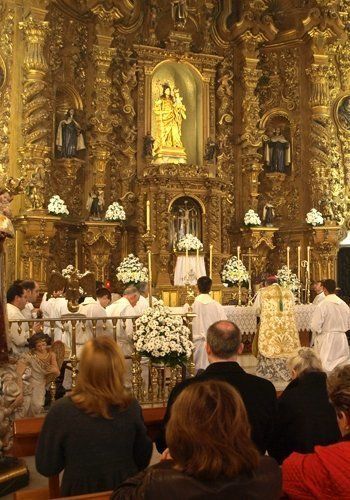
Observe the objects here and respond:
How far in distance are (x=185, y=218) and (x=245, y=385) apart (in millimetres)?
15717

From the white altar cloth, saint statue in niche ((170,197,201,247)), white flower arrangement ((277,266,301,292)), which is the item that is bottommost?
white flower arrangement ((277,266,301,292))

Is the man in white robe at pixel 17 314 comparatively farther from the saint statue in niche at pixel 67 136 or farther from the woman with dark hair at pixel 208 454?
the saint statue in niche at pixel 67 136

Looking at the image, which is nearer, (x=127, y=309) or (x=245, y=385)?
(x=245, y=385)

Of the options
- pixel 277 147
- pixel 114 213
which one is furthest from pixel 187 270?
pixel 277 147

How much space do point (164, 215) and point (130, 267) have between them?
2680 millimetres

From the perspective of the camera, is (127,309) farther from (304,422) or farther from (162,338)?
(304,422)

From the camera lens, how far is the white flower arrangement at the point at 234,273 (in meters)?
17.9

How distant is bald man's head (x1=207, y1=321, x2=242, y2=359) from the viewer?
4.39m

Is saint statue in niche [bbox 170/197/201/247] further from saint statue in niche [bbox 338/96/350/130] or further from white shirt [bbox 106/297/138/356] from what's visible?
white shirt [bbox 106/297/138/356]

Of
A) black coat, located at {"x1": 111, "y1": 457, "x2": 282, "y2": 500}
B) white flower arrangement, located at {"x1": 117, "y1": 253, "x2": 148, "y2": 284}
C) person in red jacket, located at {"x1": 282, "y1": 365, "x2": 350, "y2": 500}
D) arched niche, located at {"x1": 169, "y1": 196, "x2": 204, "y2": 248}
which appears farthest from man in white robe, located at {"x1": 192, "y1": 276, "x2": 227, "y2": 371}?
black coat, located at {"x1": 111, "y1": 457, "x2": 282, "y2": 500}

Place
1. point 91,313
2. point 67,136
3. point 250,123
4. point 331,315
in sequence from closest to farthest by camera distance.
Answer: point 91,313
point 331,315
point 67,136
point 250,123

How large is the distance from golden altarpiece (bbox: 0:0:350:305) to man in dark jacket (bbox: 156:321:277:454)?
1336cm

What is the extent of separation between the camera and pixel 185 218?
65.4ft

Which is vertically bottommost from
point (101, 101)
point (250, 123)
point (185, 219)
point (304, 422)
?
point (304, 422)
